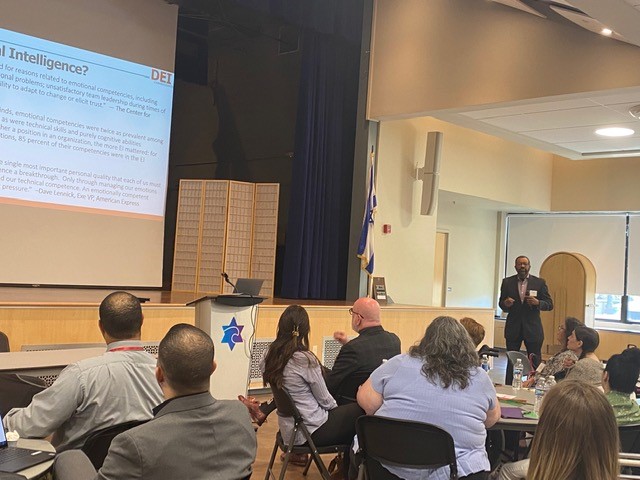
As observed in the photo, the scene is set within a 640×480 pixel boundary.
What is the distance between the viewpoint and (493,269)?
12.4 m

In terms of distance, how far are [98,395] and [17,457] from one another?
16.4 inches

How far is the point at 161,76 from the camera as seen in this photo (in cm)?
794

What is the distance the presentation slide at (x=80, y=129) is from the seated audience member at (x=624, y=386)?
220 inches

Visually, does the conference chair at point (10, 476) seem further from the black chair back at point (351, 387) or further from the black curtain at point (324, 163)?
the black curtain at point (324, 163)

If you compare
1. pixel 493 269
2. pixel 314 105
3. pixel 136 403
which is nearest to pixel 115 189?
pixel 314 105

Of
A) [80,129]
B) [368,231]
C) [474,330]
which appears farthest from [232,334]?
[368,231]

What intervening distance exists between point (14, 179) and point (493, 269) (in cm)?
834

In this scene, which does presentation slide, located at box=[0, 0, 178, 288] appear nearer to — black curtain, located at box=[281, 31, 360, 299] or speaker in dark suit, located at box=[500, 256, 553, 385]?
black curtain, located at box=[281, 31, 360, 299]

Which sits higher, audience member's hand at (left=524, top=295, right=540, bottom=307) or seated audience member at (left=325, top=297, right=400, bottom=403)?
audience member's hand at (left=524, top=295, right=540, bottom=307)

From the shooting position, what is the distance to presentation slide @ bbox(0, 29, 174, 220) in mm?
6727

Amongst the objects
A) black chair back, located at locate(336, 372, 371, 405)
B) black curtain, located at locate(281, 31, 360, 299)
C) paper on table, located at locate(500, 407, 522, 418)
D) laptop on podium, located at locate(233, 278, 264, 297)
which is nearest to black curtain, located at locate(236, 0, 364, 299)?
black curtain, located at locate(281, 31, 360, 299)

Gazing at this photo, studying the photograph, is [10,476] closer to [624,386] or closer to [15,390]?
[15,390]

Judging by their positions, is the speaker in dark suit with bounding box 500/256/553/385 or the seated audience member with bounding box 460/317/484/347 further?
the speaker in dark suit with bounding box 500/256/553/385

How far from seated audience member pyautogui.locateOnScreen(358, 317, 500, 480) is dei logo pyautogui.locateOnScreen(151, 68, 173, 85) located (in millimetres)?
5826
